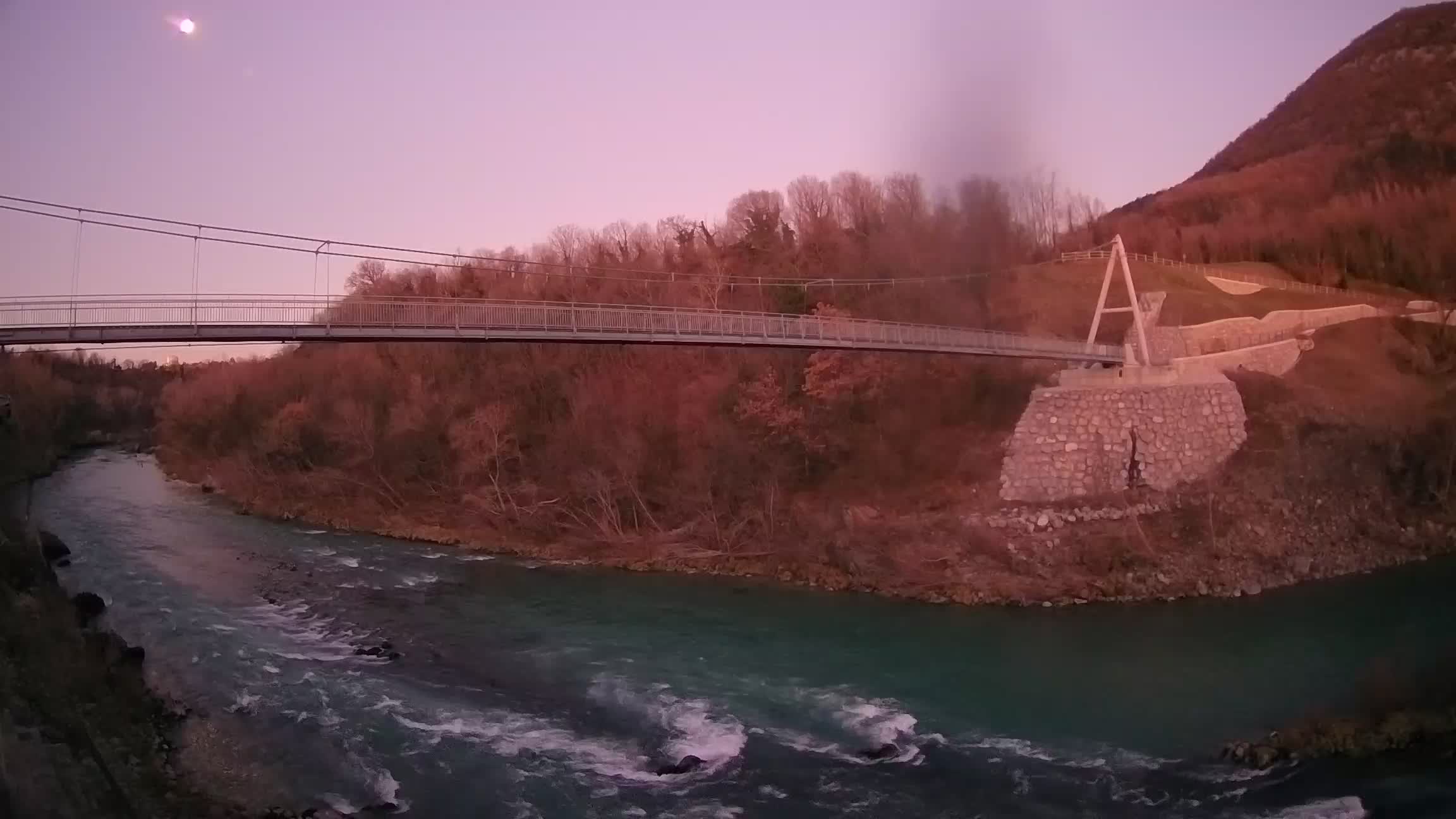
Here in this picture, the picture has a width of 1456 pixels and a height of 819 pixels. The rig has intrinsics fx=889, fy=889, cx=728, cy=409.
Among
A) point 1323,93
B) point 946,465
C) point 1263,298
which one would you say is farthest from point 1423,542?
point 1323,93

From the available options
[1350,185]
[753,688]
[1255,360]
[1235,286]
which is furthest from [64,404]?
[1350,185]

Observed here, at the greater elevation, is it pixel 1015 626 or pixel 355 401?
pixel 355 401

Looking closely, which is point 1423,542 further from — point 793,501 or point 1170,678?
point 793,501

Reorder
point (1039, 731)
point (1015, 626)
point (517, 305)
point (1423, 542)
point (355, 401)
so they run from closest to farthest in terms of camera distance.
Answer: point (1039, 731), point (1015, 626), point (517, 305), point (1423, 542), point (355, 401)

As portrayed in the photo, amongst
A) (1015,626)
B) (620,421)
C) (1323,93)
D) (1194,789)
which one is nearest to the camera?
(1194,789)

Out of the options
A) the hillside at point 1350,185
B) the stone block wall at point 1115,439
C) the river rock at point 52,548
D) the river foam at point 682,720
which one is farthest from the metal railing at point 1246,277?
the river rock at point 52,548

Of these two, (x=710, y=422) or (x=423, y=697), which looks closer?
(x=423, y=697)

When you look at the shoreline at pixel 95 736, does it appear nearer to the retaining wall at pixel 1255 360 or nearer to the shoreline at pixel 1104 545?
the shoreline at pixel 1104 545
